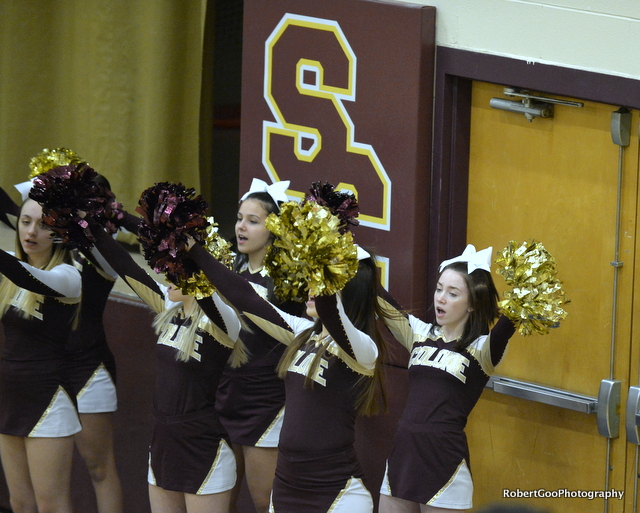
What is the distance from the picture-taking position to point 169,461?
3.82m

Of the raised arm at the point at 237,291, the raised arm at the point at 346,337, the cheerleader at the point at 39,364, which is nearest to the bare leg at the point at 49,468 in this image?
the cheerleader at the point at 39,364

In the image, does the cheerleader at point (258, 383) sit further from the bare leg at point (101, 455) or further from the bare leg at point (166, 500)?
the bare leg at point (101, 455)

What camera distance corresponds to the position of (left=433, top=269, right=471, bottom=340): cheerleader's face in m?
3.68

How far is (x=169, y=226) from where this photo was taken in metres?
3.10

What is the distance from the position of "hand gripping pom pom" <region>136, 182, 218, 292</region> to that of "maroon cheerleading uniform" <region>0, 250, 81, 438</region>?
4.14 feet

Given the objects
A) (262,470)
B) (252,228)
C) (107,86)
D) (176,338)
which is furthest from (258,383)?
(107,86)

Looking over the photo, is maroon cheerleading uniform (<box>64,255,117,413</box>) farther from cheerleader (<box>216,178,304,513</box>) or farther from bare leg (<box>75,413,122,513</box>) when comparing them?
cheerleader (<box>216,178,304,513</box>)

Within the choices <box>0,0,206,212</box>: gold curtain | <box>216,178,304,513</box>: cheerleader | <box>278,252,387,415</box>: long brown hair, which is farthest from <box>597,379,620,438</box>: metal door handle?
<box>0,0,206,212</box>: gold curtain

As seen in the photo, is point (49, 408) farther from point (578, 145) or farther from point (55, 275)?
point (578, 145)

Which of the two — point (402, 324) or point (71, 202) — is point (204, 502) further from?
point (71, 202)

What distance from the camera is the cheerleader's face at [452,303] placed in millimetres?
3678

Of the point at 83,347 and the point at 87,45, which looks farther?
the point at 87,45

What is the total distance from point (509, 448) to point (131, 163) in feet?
9.44

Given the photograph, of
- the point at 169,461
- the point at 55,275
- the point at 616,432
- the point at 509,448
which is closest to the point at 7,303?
the point at 55,275
